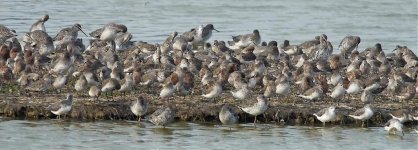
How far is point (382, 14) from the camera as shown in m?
44.0

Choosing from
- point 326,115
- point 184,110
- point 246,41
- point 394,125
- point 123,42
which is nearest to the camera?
point 394,125

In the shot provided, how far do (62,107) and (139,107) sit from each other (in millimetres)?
1343

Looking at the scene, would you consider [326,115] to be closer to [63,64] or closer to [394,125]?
[394,125]

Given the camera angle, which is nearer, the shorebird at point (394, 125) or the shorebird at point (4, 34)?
the shorebird at point (394, 125)

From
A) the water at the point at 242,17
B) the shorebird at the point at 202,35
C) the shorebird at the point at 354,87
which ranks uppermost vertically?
the water at the point at 242,17

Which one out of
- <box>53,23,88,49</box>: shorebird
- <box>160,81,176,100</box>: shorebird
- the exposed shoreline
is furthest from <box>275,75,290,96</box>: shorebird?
<box>53,23,88,49</box>: shorebird

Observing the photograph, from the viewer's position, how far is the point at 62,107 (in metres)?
20.0

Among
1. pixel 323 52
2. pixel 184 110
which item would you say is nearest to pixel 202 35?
pixel 323 52

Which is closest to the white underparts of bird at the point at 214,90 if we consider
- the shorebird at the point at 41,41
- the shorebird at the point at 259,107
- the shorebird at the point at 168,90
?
the shorebird at the point at 168,90

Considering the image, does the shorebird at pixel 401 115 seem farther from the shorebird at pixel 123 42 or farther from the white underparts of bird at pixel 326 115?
the shorebird at pixel 123 42

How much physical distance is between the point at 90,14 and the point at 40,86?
21730 mm

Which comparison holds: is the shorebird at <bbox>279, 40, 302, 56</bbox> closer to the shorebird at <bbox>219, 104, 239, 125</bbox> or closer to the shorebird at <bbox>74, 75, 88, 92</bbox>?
the shorebird at <bbox>74, 75, 88, 92</bbox>

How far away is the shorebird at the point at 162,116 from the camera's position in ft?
64.8

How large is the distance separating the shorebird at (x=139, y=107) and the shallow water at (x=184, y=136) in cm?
25
